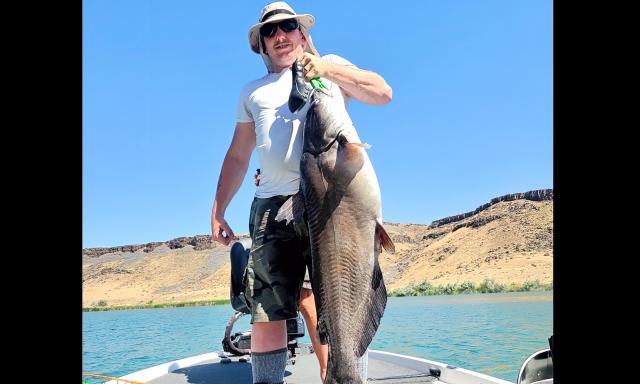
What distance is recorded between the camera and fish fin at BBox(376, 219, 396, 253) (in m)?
2.47

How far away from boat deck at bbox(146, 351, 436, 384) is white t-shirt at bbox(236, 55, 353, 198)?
2.78m

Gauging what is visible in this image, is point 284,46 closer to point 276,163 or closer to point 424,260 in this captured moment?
point 276,163

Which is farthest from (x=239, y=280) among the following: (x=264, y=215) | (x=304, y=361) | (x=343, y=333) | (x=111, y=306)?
(x=111, y=306)

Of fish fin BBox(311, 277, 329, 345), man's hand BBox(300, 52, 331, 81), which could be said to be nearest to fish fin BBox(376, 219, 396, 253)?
fish fin BBox(311, 277, 329, 345)

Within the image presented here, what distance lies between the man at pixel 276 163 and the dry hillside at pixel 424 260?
146 ft

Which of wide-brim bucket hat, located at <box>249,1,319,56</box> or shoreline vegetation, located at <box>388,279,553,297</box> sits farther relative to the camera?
shoreline vegetation, located at <box>388,279,553,297</box>

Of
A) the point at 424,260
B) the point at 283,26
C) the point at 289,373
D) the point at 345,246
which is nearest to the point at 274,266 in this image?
the point at 345,246

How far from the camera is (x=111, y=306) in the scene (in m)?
59.5

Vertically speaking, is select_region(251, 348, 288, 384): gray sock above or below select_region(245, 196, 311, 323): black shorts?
below

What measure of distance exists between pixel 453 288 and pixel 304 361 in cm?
4698

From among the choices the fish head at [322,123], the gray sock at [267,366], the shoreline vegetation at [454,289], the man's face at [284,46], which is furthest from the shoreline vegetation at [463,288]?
the fish head at [322,123]

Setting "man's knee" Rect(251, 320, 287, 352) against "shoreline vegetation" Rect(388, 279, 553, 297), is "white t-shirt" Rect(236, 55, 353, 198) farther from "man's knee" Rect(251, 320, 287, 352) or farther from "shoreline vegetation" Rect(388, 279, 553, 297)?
"shoreline vegetation" Rect(388, 279, 553, 297)

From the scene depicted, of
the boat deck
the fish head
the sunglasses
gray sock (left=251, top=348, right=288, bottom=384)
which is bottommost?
the boat deck
